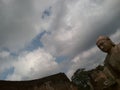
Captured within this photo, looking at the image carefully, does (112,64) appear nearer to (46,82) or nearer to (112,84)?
(112,84)

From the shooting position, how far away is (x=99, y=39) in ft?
16.5

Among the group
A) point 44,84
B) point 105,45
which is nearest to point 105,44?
point 105,45

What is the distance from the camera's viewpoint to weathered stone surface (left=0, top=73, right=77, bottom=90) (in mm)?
18291

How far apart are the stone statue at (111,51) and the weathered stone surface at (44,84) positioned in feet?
45.9

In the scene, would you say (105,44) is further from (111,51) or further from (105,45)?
(111,51)

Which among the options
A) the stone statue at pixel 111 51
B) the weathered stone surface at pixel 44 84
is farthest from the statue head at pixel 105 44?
the weathered stone surface at pixel 44 84

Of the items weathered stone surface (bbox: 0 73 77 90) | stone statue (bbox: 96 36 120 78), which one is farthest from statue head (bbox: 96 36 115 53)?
weathered stone surface (bbox: 0 73 77 90)

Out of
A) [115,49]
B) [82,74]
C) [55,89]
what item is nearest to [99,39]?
[115,49]

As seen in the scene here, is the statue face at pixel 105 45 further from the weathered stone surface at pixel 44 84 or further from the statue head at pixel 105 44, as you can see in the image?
the weathered stone surface at pixel 44 84

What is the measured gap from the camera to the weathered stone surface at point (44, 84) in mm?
18291

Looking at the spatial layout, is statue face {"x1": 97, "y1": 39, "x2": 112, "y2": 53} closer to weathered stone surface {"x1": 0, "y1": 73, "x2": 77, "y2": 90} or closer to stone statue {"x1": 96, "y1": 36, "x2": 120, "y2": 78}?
stone statue {"x1": 96, "y1": 36, "x2": 120, "y2": 78}

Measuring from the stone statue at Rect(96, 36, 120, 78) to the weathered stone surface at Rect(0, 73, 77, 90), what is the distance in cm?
1399

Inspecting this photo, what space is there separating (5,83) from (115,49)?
14.4 meters

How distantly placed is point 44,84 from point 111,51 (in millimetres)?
16017
